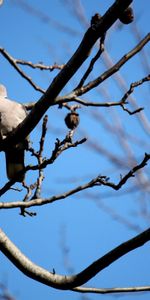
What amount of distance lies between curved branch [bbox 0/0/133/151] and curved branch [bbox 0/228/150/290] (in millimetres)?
617

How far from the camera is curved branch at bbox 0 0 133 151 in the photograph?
1.70 metres

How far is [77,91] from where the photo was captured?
6.90 feet

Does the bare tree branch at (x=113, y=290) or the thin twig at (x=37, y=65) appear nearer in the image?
the bare tree branch at (x=113, y=290)

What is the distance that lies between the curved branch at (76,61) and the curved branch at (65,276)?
2.02 ft

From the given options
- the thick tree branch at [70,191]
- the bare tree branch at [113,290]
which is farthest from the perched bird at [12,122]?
the bare tree branch at [113,290]

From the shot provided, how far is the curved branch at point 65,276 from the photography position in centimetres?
175

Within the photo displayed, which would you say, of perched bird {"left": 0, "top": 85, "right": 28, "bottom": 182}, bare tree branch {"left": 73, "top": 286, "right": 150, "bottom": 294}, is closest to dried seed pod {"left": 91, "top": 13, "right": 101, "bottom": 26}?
bare tree branch {"left": 73, "top": 286, "right": 150, "bottom": 294}

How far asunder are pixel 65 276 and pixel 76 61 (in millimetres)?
968

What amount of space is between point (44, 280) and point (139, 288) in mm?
467

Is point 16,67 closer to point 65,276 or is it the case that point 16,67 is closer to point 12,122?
point 12,122

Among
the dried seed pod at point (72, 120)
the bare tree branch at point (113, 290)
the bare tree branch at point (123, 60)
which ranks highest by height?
the bare tree branch at point (123, 60)

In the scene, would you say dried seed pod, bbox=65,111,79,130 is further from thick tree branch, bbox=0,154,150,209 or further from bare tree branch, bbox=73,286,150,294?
bare tree branch, bbox=73,286,150,294

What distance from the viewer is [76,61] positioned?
5.99ft

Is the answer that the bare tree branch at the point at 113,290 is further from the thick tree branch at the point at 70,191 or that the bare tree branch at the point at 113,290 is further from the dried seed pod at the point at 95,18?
the dried seed pod at the point at 95,18
